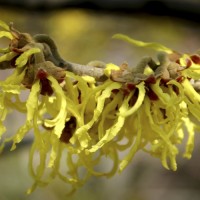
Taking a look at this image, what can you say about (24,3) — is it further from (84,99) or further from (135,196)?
(84,99)

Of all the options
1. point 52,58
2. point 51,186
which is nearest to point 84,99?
point 52,58

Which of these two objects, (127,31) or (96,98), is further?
(127,31)

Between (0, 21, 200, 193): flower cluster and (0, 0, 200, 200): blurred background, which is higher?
(0, 21, 200, 193): flower cluster

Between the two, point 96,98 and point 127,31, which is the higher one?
point 96,98

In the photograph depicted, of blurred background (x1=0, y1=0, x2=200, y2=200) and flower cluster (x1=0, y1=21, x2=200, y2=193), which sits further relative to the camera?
blurred background (x1=0, y1=0, x2=200, y2=200)

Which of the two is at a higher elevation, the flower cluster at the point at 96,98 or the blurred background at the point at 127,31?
the flower cluster at the point at 96,98
